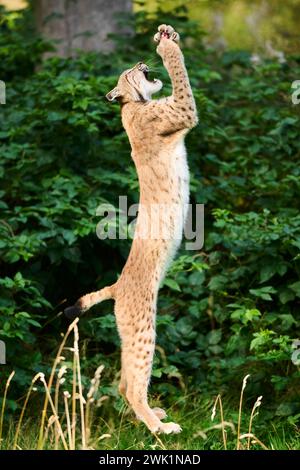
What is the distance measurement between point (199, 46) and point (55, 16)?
5.08 feet

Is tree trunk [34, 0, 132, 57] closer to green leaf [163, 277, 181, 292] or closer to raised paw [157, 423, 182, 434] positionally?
green leaf [163, 277, 181, 292]

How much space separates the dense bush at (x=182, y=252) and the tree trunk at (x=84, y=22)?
62.1 inches

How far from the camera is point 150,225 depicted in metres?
5.58

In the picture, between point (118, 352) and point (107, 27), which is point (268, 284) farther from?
point (107, 27)

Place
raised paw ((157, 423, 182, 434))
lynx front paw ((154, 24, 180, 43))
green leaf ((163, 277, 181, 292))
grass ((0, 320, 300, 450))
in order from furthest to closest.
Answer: green leaf ((163, 277, 181, 292)), grass ((0, 320, 300, 450)), lynx front paw ((154, 24, 180, 43)), raised paw ((157, 423, 182, 434))

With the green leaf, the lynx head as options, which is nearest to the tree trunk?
the green leaf

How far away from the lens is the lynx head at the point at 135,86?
5840 millimetres

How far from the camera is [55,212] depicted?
746 centimetres

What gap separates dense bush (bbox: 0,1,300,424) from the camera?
7.03 metres

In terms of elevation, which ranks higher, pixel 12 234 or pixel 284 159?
pixel 284 159

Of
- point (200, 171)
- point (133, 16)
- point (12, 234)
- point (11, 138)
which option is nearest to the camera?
point (12, 234)

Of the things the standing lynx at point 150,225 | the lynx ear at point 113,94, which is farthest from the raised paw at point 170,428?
the lynx ear at point 113,94

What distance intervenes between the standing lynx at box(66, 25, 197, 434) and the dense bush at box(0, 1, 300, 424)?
1.19m

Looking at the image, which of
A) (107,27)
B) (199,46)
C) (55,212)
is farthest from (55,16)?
(55,212)
